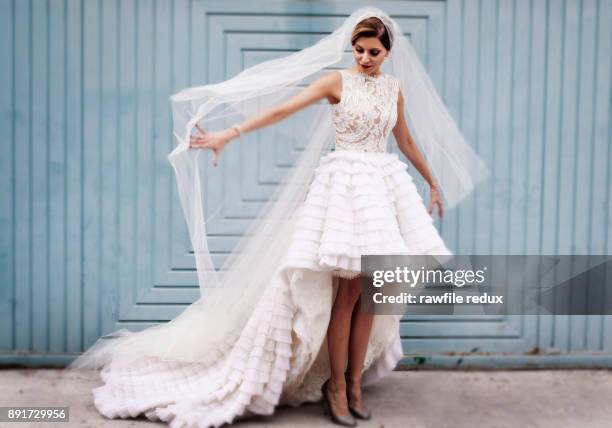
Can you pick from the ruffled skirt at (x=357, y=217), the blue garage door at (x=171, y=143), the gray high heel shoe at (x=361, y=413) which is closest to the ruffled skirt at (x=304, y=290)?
the ruffled skirt at (x=357, y=217)

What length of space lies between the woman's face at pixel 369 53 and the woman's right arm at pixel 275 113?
0.13 m

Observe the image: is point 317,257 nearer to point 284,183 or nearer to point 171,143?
point 284,183

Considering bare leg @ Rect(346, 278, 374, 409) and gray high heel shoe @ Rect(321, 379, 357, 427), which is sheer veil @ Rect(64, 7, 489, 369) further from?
gray high heel shoe @ Rect(321, 379, 357, 427)

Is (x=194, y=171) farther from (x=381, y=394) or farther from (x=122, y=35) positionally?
(x=381, y=394)

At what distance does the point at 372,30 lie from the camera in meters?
2.85

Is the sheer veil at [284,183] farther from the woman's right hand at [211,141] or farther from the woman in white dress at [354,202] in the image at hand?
the woman's right hand at [211,141]

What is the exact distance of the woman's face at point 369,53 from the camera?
2.88 meters

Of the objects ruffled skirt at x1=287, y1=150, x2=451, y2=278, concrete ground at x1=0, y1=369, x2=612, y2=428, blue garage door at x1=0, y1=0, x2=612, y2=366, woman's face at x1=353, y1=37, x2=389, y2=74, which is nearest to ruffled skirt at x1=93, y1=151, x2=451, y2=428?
ruffled skirt at x1=287, y1=150, x2=451, y2=278

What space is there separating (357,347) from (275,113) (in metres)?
1.19

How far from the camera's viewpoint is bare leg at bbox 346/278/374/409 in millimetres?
3072

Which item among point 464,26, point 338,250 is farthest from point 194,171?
point 464,26

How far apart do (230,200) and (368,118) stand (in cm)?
124

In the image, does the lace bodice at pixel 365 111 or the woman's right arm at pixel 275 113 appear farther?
the lace bodice at pixel 365 111

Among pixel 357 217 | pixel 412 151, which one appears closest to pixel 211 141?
pixel 357 217
